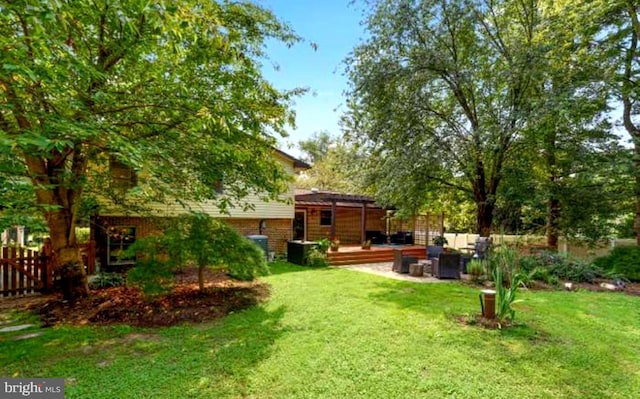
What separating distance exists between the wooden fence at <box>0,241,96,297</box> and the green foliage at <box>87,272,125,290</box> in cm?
84

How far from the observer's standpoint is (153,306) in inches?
259

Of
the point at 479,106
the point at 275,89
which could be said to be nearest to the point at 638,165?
the point at 479,106

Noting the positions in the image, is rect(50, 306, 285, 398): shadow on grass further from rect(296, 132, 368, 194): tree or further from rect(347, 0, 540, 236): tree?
rect(296, 132, 368, 194): tree

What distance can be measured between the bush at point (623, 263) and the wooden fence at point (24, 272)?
15.8 metres

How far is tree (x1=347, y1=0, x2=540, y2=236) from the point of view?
11.4m

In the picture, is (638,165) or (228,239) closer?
(228,239)

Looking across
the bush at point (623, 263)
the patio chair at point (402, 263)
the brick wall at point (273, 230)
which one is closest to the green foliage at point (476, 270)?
the patio chair at point (402, 263)

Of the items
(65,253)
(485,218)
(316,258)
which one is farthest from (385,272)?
(65,253)

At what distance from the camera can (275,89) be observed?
7.21m

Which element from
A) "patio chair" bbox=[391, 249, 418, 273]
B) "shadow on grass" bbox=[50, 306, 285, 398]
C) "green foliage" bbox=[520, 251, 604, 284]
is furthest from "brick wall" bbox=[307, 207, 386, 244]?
"shadow on grass" bbox=[50, 306, 285, 398]

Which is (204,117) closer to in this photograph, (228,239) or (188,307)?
(228,239)

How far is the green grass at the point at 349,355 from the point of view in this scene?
354cm

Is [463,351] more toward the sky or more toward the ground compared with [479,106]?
more toward the ground

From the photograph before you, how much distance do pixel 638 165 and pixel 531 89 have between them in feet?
13.7
